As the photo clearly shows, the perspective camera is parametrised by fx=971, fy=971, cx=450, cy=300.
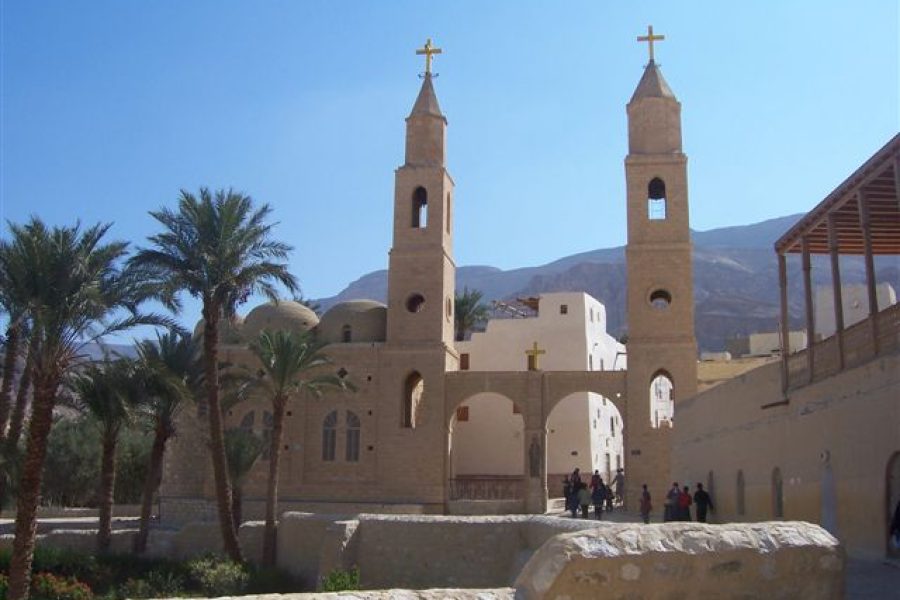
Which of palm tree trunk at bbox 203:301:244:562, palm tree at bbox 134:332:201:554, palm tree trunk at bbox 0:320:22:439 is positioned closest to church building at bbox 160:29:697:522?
palm tree at bbox 134:332:201:554

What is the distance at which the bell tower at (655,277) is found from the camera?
102 feet

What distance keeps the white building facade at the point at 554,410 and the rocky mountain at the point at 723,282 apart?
18596mm

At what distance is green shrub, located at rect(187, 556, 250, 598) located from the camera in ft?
70.0

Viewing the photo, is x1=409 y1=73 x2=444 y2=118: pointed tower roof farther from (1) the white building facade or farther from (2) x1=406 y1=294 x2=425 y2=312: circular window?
(1) the white building facade

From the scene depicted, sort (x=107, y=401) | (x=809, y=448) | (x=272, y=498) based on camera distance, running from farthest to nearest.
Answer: (x=272, y=498)
(x=107, y=401)
(x=809, y=448)

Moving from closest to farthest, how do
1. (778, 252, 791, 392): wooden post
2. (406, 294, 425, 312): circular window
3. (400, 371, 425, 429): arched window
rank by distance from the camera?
1. (778, 252, 791, 392): wooden post
2. (400, 371, 425, 429): arched window
3. (406, 294, 425, 312): circular window

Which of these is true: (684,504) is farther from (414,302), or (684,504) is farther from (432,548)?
(414,302)

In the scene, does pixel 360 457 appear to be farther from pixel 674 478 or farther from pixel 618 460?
pixel 618 460

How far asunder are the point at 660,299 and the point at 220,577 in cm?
1750

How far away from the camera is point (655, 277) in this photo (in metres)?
32.1

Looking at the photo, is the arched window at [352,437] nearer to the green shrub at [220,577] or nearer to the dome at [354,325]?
the dome at [354,325]

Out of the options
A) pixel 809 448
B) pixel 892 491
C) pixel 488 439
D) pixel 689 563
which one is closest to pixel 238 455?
pixel 809 448

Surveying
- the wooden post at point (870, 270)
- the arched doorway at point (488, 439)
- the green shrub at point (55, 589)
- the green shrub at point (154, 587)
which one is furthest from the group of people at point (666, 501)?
the green shrub at point (55, 589)

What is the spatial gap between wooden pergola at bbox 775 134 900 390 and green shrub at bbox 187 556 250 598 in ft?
40.7
